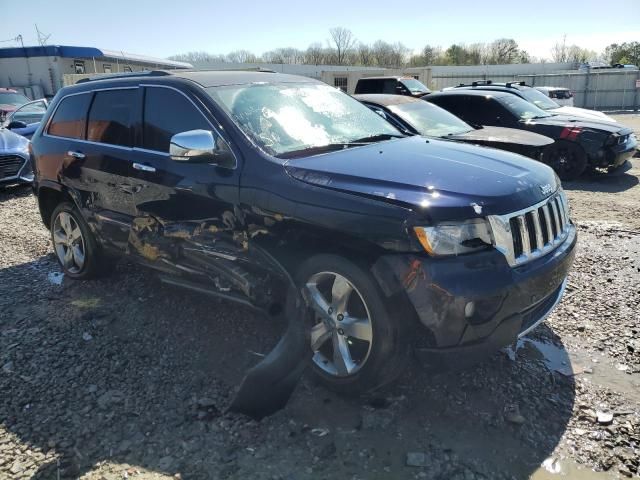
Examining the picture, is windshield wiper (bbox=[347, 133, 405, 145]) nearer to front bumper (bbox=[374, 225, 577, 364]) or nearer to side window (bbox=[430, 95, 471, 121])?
front bumper (bbox=[374, 225, 577, 364])

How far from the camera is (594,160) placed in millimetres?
9234

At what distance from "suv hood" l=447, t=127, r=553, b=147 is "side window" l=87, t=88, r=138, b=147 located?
14.1 feet

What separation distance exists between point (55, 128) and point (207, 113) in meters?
2.29

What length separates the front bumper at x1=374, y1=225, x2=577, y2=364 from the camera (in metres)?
2.61

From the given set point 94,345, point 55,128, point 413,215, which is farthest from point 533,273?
point 55,128

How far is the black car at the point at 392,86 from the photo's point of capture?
16.7 meters

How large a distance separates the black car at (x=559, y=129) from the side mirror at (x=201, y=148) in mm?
7822

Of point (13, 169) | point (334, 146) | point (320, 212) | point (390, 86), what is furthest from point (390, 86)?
point (320, 212)

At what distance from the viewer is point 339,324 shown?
298 cm

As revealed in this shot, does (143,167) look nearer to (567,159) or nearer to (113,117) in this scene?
(113,117)

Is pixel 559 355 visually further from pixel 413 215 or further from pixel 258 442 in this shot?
pixel 258 442

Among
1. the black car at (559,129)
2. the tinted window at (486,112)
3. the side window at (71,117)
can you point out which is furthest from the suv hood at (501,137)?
the side window at (71,117)

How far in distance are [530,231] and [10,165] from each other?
371 inches

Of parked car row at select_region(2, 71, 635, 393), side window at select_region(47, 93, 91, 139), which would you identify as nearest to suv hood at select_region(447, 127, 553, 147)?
parked car row at select_region(2, 71, 635, 393)
